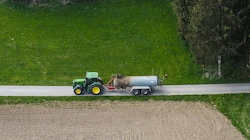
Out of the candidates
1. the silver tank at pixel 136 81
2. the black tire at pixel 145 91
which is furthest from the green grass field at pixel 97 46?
the silver tank at pixel 136 81

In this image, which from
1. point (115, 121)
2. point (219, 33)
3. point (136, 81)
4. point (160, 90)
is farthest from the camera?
point (160, 90)

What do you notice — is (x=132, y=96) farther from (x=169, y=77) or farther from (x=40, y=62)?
(x=40, y=62)

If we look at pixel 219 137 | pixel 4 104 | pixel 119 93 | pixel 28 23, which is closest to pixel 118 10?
pixel 28 23

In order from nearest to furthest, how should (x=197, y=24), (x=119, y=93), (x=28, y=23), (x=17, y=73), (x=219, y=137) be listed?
(x=219, y=137)
(x=197, y=24)
(x=119, y=93)
(x=17, y=73)
(x=28, y=23)

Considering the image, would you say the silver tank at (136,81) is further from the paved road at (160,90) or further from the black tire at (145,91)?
the paved road at (160,90)

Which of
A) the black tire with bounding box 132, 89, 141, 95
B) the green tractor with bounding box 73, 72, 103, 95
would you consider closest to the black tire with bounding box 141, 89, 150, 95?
the black tire with bounding box 132, 89, 141, 95

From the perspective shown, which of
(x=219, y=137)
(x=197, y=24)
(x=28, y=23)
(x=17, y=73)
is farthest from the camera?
(x=28, y=23)

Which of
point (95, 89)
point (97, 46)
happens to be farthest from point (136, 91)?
point (97, 46)

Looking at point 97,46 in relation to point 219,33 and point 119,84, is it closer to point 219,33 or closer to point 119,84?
point 119,84
